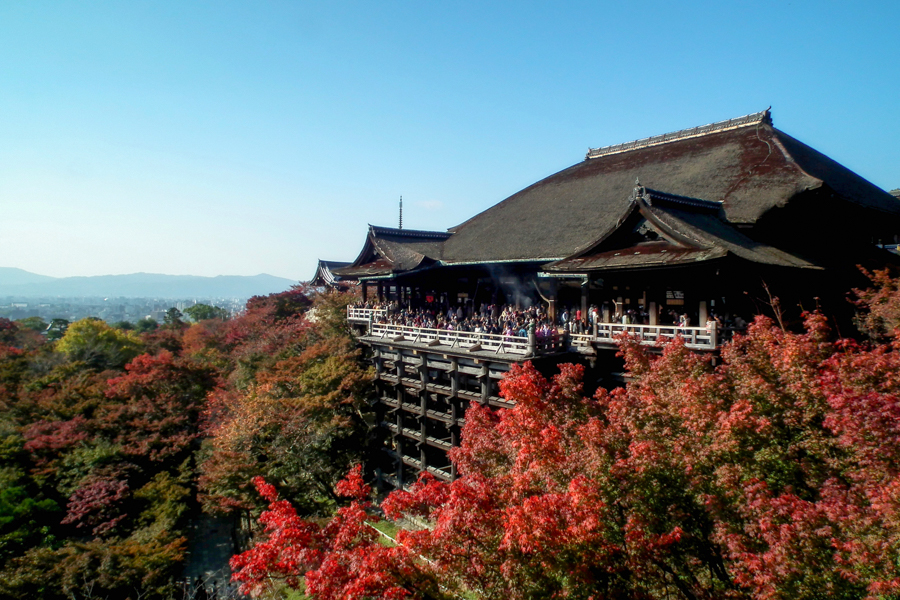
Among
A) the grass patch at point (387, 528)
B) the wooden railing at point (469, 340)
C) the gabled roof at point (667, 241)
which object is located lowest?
the grass patch at point (387, 528)

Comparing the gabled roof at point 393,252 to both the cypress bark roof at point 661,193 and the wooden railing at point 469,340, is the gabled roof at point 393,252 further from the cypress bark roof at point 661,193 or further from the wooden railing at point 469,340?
the wooden railing at point 469,340

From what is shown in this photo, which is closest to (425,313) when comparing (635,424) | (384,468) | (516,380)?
(384,468)

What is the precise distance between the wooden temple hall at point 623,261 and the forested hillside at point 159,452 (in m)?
2.94

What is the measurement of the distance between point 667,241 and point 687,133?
12.8m

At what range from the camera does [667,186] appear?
21984 mm

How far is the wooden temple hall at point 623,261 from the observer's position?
15.4 metres

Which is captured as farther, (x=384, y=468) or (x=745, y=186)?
(x=384, y=468)

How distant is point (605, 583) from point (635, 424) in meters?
2.82

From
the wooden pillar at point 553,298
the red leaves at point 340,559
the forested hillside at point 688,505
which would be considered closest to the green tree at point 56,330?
the wooden pillar at point 553,298

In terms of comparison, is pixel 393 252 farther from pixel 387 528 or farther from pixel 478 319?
pixel 387 528

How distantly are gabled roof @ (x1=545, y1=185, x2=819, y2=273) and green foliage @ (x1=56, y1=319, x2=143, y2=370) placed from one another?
37848 millimetres

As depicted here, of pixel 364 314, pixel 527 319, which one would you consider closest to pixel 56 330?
pixel 364 314

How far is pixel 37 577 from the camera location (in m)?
15.3

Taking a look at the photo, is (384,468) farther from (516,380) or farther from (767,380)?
(767,380)
